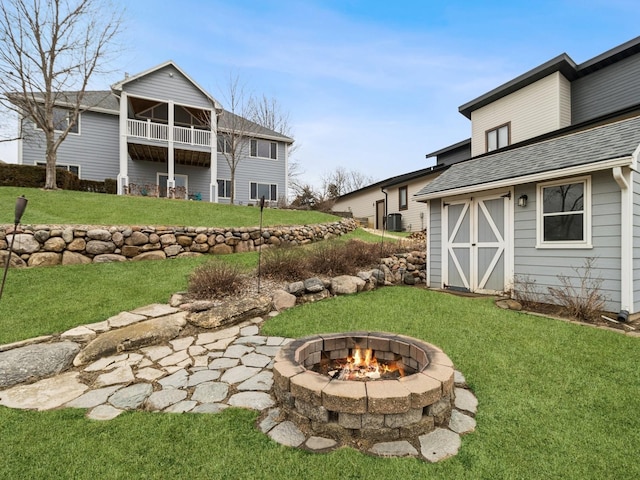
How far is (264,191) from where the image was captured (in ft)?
63.7

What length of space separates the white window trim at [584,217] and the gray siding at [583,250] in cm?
6

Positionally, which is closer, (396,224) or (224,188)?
(396,224)

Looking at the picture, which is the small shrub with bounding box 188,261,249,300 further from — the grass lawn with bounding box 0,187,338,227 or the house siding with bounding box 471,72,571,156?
the house siding with bounding box 471,72,571,156

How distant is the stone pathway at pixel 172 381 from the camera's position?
7.68ft

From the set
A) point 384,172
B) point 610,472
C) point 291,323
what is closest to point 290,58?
point 291,323

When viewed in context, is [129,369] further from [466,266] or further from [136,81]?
[136,81]

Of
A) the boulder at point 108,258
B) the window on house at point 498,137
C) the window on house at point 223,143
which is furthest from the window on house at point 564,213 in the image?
the window on house at point 223,143

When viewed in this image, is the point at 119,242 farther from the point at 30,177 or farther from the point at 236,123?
the point at 236,123

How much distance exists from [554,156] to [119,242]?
10.1 meters

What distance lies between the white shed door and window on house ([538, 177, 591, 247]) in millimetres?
674

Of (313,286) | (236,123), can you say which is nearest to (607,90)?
(313,286)


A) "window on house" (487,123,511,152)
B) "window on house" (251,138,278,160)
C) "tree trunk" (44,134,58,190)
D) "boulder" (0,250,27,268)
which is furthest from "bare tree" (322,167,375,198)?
"boulder" (0,250,27,268)

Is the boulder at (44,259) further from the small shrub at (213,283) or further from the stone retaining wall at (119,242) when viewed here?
the small shrub at (213,283)

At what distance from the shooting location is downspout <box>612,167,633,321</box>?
15.7 feet
